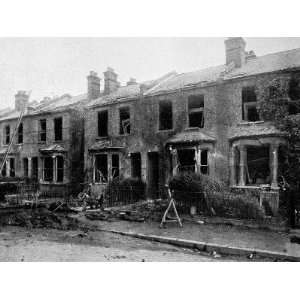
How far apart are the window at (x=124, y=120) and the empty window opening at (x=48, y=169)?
5.81m

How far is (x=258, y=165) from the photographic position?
12.6 meters

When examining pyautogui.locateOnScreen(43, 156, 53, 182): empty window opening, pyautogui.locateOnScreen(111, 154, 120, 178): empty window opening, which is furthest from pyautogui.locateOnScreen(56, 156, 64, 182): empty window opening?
pyautogui.locateOnScreen(111, 154, 120, 178): empty window opening

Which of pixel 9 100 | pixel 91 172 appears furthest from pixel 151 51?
pixel 91 172

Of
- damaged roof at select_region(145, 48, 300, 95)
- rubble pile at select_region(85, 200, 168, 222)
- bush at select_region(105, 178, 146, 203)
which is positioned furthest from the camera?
→ bush at select_region(105, 178, 146, 203)

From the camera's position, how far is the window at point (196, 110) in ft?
45.3

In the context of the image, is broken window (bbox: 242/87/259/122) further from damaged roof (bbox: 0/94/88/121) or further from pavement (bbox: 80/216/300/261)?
damaged roof (bbox: 0/94/88/121)

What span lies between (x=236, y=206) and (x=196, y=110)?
18.0 ft

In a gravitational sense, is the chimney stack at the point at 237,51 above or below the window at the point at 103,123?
above

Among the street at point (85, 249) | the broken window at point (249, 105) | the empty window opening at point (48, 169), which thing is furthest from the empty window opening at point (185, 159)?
the empty window opening at point (48, 169)

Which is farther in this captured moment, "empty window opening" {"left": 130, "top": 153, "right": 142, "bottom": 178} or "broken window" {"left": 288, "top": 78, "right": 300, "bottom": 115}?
"empty window opening" {"left": 130, "top": 153, "right": 142, "bottom": 178}

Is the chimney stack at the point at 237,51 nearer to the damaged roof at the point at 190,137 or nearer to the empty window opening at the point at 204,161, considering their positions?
the damaged roof at the point at 190,137

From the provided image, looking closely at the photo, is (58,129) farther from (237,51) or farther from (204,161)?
(237,51)

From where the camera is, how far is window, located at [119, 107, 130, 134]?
1628 centimetres

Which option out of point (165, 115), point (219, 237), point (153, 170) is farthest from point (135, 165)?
point (219, 237)
